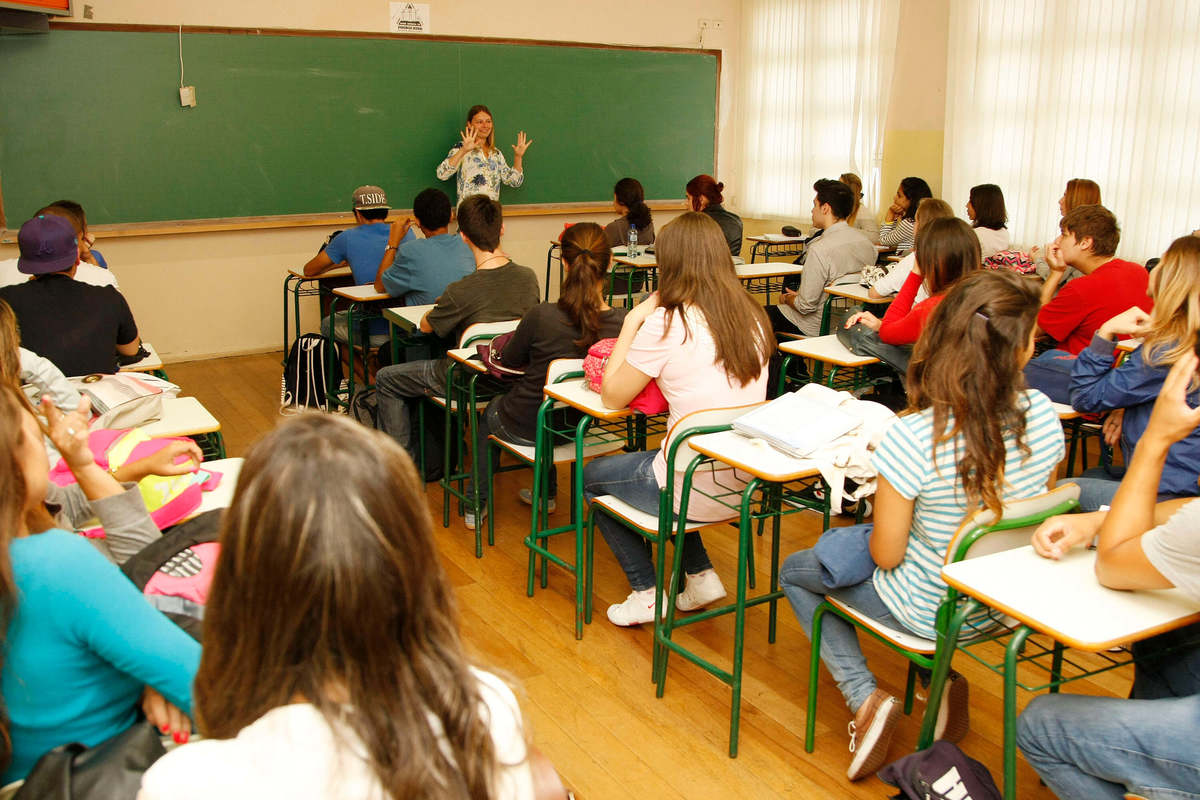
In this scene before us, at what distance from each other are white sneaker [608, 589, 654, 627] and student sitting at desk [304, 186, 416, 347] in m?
2.69

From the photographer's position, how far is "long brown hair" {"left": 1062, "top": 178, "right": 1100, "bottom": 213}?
5.35 meters

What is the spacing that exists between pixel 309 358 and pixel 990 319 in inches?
155

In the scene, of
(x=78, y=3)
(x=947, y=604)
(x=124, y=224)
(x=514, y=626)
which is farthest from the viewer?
(x=124, y=224)

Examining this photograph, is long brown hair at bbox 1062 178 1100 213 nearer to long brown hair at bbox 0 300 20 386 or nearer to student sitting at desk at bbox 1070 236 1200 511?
student sitting at desk at bbox 1070 236 1200 511

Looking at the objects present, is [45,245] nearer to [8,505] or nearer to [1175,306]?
[8,505]

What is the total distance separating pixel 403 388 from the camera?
424 cm

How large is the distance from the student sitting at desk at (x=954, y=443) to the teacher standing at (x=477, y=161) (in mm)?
5419

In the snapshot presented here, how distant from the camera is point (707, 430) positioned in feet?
8.52

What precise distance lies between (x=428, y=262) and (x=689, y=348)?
A: 7.26 feet

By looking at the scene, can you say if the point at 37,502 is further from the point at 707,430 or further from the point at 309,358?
the point at 309,358

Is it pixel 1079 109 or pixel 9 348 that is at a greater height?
pixel 1079 109

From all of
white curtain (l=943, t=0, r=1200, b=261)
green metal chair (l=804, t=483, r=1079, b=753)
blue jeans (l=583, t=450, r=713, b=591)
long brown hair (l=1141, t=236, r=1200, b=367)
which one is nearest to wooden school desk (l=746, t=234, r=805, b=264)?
white curtain (l=943, t=0, r=1200, b=261)

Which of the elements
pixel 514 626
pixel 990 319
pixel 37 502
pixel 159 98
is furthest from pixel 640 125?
pixel 37 502

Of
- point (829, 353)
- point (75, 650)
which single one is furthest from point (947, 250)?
point (75, 650)
